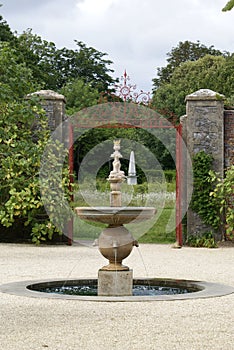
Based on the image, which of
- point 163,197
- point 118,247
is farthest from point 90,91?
point 118,247

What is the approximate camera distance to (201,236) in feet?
42.4

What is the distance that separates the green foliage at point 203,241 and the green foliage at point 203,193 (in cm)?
20

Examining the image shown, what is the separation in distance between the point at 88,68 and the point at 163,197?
66.8 feet

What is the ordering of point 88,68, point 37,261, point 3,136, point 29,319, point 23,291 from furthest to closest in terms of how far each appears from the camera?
point 88,68 → point 3,136 → point 37,261 → point 23,291 → point 29,319

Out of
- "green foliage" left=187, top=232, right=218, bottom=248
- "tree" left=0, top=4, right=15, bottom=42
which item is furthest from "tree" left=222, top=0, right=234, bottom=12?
"tree" left=0, top=4, right=15, bottom=42

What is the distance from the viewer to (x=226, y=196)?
12.8 m

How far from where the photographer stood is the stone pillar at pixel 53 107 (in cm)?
1320

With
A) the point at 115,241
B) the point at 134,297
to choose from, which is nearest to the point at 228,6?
the point at 134,297

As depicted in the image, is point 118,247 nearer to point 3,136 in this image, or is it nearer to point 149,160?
point 3,136

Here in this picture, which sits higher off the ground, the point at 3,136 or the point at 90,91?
the point at 90,91

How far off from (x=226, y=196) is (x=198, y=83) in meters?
20.0

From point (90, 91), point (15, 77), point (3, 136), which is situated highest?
point (90, 91)

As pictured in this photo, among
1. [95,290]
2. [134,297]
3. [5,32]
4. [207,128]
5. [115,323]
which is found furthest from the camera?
[5,32]

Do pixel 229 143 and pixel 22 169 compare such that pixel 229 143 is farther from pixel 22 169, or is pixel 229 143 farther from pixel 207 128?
pixel 22 169
